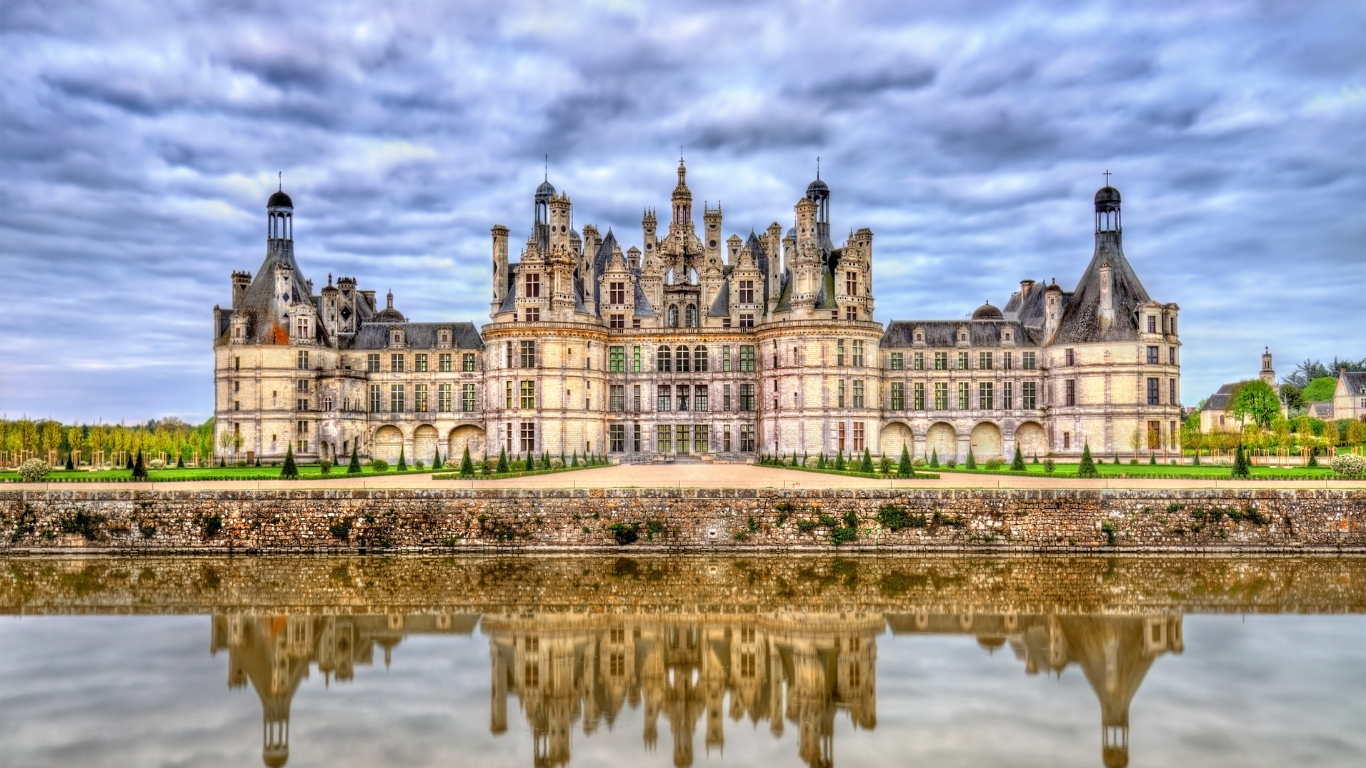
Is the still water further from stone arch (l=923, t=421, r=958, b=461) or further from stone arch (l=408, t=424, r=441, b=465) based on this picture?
stone arch (l=408, t=424, r=441, b=465)

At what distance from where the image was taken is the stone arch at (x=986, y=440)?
61.6 metres

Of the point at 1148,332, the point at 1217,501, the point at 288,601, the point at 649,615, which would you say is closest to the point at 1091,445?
the point at 1148,332

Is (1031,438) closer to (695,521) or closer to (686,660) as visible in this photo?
(695,521)

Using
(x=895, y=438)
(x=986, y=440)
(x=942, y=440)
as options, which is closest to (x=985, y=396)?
(x=986, y=440)

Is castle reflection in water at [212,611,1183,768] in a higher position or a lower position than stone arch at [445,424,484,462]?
lower

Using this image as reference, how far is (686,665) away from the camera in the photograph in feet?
62.3

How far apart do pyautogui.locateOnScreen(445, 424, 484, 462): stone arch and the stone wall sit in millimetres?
31007

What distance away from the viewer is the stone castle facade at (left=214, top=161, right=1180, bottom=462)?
56781 millimetres

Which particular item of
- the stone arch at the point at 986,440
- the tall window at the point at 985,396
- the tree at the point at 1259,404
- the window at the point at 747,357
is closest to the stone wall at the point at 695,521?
the window at the point at 747,357

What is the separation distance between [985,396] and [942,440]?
3.85m

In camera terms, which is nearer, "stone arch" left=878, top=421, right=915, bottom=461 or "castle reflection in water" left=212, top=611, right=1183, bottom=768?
"castle reflection in water" left=212, top=611, right=1183, bottom=768

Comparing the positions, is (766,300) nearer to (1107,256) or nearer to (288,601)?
(1107,256)

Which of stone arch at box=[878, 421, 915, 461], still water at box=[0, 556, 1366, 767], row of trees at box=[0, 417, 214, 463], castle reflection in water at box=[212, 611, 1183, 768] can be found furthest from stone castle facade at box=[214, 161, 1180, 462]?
castle reflection in water at box=[212, 611, 1183, 768]

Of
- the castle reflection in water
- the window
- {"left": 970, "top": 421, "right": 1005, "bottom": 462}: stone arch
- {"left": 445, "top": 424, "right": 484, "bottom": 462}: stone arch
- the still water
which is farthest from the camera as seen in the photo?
{"left": 445, "top": 424, "right": 484, "bottom": 462}: stone arch
